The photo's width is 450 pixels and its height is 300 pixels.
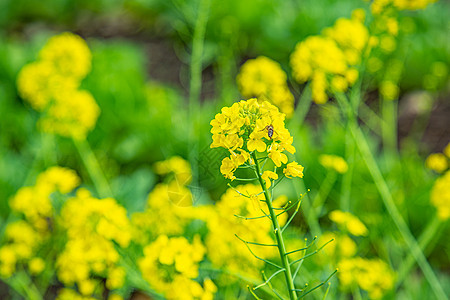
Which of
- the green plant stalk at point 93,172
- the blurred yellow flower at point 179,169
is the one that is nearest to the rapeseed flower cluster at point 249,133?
the blurred yellow flower at point 179,169

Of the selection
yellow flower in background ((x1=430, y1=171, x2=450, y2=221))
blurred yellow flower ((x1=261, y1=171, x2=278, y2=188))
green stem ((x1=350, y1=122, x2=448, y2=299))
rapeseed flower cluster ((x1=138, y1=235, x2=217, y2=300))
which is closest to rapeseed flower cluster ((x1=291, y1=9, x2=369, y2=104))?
green stem ((x1=350, y1=122, x2=448, y2=299))

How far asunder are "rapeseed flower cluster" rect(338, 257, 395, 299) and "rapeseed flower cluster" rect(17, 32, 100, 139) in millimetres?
1320

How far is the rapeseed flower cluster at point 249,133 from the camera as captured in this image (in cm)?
99

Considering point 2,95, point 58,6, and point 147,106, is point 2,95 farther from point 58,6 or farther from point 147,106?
point 58,6

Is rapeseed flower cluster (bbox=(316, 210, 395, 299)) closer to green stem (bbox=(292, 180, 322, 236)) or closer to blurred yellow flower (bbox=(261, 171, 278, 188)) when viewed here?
green stem (bbox=(292, 180, 322, 236))

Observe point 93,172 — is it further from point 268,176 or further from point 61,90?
point 268,176

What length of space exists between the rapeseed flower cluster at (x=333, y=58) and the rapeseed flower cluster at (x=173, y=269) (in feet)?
2.72

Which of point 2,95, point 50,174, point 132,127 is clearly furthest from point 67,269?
point 2,95

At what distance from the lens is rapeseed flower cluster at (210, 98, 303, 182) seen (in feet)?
3.26

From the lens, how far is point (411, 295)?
78.4 inches

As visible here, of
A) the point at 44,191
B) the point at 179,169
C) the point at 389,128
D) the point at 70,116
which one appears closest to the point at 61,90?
the point at 70,116

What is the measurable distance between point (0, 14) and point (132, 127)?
370 cm

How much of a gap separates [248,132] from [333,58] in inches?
41.9

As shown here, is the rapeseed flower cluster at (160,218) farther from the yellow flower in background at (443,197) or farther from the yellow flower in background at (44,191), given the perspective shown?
the yellow flower in background at (443,197)
